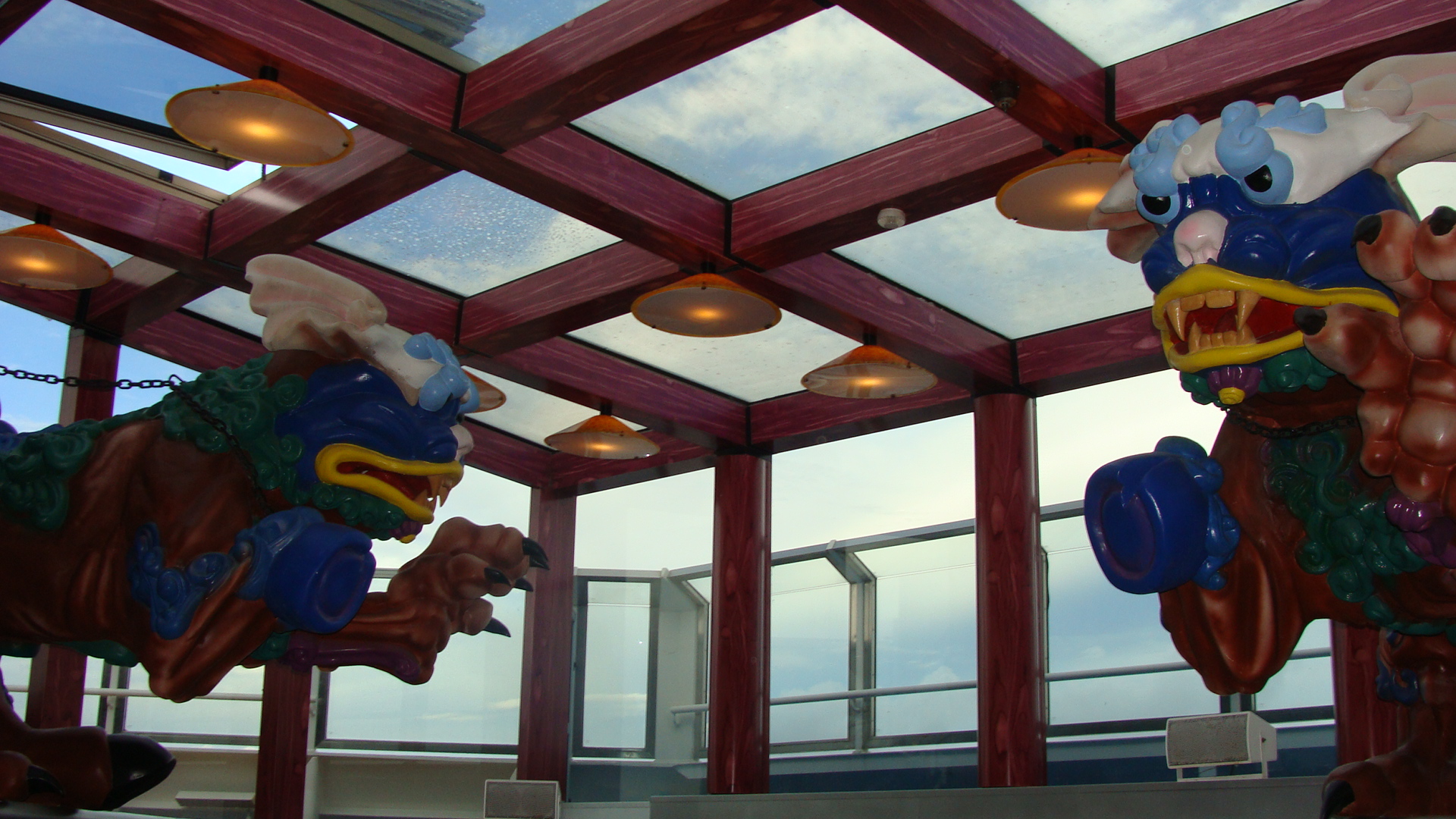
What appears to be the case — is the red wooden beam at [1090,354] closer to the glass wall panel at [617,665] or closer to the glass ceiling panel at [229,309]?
the glass wall panel at [617,665]

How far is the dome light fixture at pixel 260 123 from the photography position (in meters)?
4.28

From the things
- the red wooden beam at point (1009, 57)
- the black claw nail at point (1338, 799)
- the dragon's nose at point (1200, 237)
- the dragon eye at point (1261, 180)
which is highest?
the red wooden beam at point (1009, 57)

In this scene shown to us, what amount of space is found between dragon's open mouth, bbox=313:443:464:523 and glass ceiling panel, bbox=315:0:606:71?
6.44 feet

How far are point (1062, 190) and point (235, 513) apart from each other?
2.80 m

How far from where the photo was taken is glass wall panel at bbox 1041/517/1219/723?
262 inches

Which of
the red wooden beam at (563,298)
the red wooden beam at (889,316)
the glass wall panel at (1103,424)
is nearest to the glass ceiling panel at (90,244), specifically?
the red wooden beam at (563,298)

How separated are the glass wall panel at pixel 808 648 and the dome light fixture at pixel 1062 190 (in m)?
3.72

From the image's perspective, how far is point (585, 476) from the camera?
8648 millimetres

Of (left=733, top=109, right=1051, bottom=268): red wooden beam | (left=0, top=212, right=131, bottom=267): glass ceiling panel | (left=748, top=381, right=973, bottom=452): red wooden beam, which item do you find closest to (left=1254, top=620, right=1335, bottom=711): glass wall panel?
(left=748, top=381, right=973, bottom=452): red wooden beam

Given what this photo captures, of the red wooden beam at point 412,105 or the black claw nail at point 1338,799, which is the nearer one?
the black claw nail at point 1338,799

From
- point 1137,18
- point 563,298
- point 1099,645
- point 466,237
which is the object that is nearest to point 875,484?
point 1099,645

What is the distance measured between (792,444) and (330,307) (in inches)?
194

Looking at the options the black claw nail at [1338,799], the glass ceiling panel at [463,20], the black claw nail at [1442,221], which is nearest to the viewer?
the black claw nail at [1442,221]

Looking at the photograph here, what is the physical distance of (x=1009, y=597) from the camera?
257 inches
